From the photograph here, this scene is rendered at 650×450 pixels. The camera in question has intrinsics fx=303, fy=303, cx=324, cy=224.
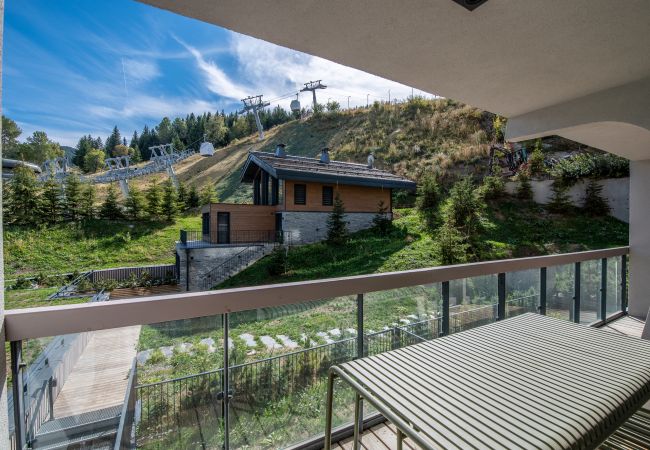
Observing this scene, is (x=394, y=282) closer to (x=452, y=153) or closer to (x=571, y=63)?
(x=571, y=63)

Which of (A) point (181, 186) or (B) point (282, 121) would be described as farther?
(B) point (282, 121)

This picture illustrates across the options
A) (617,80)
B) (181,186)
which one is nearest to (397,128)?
(181,186)

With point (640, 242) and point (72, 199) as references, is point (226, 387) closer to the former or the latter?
point (640, 242)

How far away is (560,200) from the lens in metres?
10.4

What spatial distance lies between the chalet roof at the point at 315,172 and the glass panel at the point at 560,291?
28.0ft

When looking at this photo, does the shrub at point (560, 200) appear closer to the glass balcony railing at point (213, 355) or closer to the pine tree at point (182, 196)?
the glass balcony railing at point (213, 355)

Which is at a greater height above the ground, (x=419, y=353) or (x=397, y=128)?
(x=397, y=128)

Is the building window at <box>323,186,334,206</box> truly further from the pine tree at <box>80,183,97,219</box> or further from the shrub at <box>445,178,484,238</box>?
the pine tree at <box>80,183,97,219</box>

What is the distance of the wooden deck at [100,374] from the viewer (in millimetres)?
936

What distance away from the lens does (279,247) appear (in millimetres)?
10148

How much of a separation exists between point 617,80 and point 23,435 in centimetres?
319

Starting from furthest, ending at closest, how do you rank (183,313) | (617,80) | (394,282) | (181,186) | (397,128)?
(397,128)
(181,186)
(617,80)
(394,282)
(183,313)

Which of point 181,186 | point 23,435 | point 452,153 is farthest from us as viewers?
point 181,186

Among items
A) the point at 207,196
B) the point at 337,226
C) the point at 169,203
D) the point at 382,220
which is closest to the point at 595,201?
the point at 382,220
